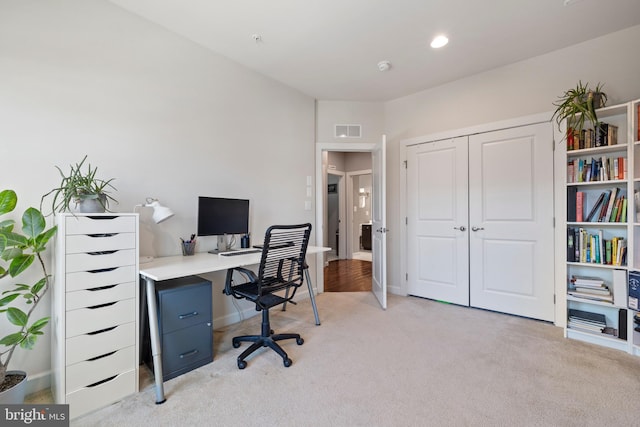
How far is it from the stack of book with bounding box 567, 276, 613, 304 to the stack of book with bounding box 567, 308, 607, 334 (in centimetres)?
20

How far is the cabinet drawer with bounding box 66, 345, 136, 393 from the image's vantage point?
154 cm

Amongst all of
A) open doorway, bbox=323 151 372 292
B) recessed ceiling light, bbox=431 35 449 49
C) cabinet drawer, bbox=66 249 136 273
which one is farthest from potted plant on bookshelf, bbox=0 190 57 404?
open doorway, bbox=323 151 372 292

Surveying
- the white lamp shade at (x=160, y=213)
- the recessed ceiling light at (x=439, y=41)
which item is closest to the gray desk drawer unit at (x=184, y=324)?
the white lamp shade at (x=160, y=213)

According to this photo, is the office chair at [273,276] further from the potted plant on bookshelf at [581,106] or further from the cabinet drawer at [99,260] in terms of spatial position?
the potted plant on bookshelf at [581,106]

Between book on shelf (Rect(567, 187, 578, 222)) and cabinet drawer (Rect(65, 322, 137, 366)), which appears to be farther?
book on shelf (Rect(567, 187, 578, 222))

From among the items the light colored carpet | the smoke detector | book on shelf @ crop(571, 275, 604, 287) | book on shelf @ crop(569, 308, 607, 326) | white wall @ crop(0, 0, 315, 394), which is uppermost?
the smoke detector

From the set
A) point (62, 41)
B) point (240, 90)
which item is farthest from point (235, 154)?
point (62, 41)

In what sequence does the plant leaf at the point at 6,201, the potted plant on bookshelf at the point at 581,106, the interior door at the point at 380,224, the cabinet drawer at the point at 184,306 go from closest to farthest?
the plant leaf at the point at 6,201, the cabinet drawer at the point at 184,306, the potted plant on bookshelf at the point at 581,106, the interior door at the point at 380,224

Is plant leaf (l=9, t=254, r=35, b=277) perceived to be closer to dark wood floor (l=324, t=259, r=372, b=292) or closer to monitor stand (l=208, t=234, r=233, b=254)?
monitor stand (l=208, t=234, r=233, b=254)

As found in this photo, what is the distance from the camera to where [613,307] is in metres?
2.42

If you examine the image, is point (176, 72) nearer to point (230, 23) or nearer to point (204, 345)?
point (230, 23)

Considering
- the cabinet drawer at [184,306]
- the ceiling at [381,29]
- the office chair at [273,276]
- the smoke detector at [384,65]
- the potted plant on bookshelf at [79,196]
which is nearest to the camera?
the potted plant on bookshelf at [79,196]

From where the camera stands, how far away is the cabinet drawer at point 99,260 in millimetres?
1544

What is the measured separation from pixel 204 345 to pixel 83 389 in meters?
0.68
